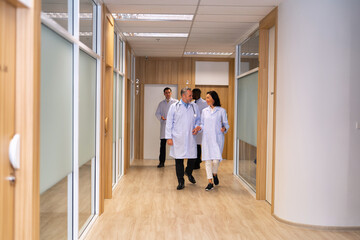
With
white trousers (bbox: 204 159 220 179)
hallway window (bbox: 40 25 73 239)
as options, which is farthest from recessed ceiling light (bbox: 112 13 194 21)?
hallway window (bbox: 40 25 73 239)

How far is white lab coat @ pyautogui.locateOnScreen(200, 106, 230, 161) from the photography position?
20.1 ft

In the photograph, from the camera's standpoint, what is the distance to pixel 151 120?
1030cm

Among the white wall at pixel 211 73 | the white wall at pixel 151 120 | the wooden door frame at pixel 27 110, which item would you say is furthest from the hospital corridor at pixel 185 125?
the white wall at pixel 151 120

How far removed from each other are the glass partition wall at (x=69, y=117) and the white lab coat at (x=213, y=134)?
2124 mm

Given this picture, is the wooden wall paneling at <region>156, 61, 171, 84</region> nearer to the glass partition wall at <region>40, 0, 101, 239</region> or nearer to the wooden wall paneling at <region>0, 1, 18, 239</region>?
the glass partition wall at <region>40, 0, 101, 239</region>

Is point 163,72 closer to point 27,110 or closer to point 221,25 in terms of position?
point 221,25

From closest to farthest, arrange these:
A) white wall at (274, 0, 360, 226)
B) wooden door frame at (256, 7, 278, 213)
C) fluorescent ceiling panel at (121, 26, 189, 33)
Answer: white wall at (274, 0, 360, 226)
wooden door frame at (256, 7, 278, 213)
fluorescent ceiling panel at (121, 26, 189, 33)

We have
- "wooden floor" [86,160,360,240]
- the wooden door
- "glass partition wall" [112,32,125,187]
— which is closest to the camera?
the wooden door

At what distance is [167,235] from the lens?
13.1 ft

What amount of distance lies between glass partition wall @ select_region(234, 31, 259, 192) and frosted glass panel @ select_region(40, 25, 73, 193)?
11.5 feet

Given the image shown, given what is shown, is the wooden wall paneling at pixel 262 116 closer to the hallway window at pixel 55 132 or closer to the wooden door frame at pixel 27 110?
the hallway window at pixel 55 132

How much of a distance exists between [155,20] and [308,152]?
307 cm

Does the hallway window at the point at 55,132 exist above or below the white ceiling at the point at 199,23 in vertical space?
below

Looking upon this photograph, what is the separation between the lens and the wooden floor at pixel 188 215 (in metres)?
4.03
